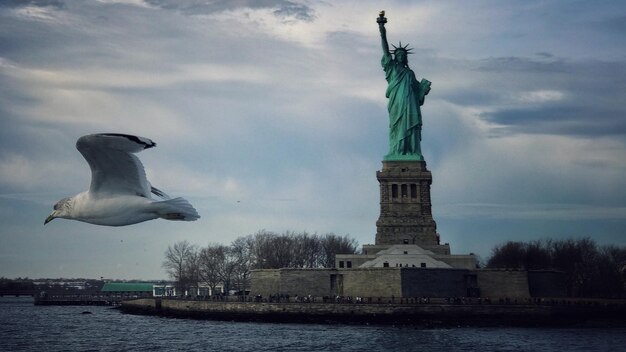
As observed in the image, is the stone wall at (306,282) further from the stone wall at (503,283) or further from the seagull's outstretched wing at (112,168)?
the seagull's outstretched wing at (112,168)

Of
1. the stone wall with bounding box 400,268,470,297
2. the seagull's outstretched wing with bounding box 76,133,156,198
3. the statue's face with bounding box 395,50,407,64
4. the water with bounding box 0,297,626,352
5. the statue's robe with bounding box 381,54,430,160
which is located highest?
the statue's face with bounding box 395,50,407,64

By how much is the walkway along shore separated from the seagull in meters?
52.1

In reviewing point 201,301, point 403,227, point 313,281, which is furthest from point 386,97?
point 201,301

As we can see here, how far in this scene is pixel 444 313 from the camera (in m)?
64.8

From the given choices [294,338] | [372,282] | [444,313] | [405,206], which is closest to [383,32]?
[405,206]

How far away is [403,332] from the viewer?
189 ft

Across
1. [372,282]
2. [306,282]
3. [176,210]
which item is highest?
[306,282]

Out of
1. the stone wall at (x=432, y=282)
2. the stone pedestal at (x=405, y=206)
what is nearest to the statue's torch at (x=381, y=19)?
the stone pedestal at (x=405, y=206)

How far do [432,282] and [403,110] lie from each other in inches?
699

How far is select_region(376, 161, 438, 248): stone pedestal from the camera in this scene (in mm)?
78500

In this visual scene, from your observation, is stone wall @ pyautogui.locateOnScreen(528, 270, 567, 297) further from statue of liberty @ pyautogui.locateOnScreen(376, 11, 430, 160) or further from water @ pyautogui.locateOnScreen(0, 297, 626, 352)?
statue of liberty @ pyautogui.locateOnScreen(376, 11, 430, 160)

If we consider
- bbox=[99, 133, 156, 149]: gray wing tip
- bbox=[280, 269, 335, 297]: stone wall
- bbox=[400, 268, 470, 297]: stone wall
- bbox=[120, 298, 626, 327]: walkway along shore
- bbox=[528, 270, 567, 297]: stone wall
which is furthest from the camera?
bbox=[280, 269, 335, 297]: stone wall

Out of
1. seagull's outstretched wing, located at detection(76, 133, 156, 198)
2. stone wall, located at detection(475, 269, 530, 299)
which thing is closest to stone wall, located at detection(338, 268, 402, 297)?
stone wall, located at detection(475, 269, 530, 299)

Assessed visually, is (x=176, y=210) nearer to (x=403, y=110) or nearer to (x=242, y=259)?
(x=403, y=110)
